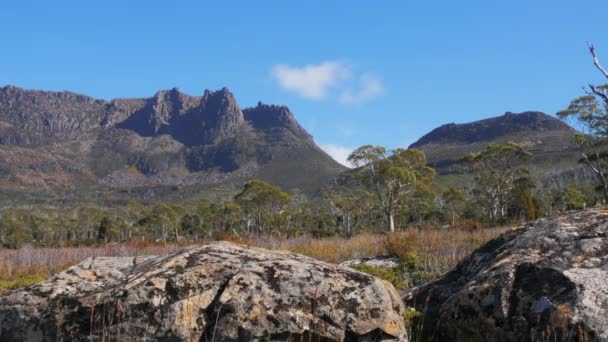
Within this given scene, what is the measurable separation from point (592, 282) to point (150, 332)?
343 centimetres

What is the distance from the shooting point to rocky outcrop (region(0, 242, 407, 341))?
3.61 metres

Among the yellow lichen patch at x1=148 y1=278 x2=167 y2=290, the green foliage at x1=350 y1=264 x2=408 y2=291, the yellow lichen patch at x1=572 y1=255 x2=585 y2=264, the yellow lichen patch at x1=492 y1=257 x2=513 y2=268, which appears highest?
the yellow lichen patch at x1=572 y1=255 x2=585 y2=264

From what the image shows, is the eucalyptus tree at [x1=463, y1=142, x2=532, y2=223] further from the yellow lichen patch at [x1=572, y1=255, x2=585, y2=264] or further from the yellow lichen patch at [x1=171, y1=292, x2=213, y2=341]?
the yellow lichen patch at [x1=171, y1=292, x2=213, y2=341]

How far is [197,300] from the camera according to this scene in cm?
375

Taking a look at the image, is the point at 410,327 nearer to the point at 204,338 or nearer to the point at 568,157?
the point at 204,338

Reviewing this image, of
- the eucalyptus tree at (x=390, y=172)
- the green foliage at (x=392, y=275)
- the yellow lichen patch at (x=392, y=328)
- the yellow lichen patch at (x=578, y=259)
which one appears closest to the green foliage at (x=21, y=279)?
the green foliage at (x=392, y=275)

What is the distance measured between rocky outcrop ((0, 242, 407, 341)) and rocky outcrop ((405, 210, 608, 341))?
1.99 ft

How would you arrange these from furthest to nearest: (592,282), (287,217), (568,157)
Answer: (568,157), (287,217), (592,282)

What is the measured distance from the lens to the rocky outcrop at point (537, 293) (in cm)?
362

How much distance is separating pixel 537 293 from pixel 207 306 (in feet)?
8.71

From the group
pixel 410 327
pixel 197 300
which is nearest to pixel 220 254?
pixel 197 300

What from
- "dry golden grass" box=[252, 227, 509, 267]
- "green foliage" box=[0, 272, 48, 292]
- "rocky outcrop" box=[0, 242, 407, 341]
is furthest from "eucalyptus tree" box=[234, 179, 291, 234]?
"rocky outcrop" box=[0, 242, 407, 341]

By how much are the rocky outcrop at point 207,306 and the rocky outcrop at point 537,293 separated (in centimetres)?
61

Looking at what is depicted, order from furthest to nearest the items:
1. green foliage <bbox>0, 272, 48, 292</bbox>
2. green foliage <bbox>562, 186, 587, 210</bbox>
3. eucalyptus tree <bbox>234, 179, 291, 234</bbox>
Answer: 1. eucalyptus tree <bbox>234, 179, 291, 234</bbox>
2. green foliage <bbox>562, 186, 587, 210</bbox>
3. green foliage <bbox>0, 272, 48, 292</bbox>
